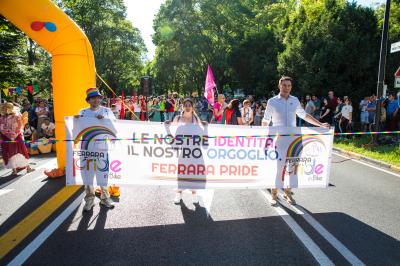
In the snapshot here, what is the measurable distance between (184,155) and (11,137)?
518 centimetres

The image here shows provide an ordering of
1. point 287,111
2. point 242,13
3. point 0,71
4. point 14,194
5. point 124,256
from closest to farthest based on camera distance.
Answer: point 124,256 → point 287,111 → point 14,194 → point 0,71 → point 242,13

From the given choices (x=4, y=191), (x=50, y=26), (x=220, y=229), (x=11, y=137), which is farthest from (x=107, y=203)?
(x=11, y=137)

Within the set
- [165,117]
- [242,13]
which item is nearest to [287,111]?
[165,117]

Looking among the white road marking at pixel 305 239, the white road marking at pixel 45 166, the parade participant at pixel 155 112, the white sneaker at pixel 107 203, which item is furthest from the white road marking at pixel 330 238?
the parade participant at pixel 155 112

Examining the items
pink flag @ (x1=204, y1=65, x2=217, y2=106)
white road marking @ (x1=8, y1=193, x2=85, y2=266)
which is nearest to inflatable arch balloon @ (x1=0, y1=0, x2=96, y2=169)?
white road marking @ (x1=8, y1=193, x2=85, y2=266)

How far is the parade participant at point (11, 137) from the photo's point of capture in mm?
8258

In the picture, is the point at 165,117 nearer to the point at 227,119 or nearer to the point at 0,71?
the point at 0,71

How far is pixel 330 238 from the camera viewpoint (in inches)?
172

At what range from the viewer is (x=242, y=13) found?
43.0m

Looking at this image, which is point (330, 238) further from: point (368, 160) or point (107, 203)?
point (368, 160)

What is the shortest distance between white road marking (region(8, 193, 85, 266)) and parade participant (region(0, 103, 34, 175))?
336 cm

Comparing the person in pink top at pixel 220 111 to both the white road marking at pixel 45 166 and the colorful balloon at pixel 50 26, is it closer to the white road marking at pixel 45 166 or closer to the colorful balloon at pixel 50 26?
the white road marking at pixel 45 166

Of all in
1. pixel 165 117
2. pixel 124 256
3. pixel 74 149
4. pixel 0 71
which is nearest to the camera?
pixel 124 256

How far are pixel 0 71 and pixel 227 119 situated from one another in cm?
1434
